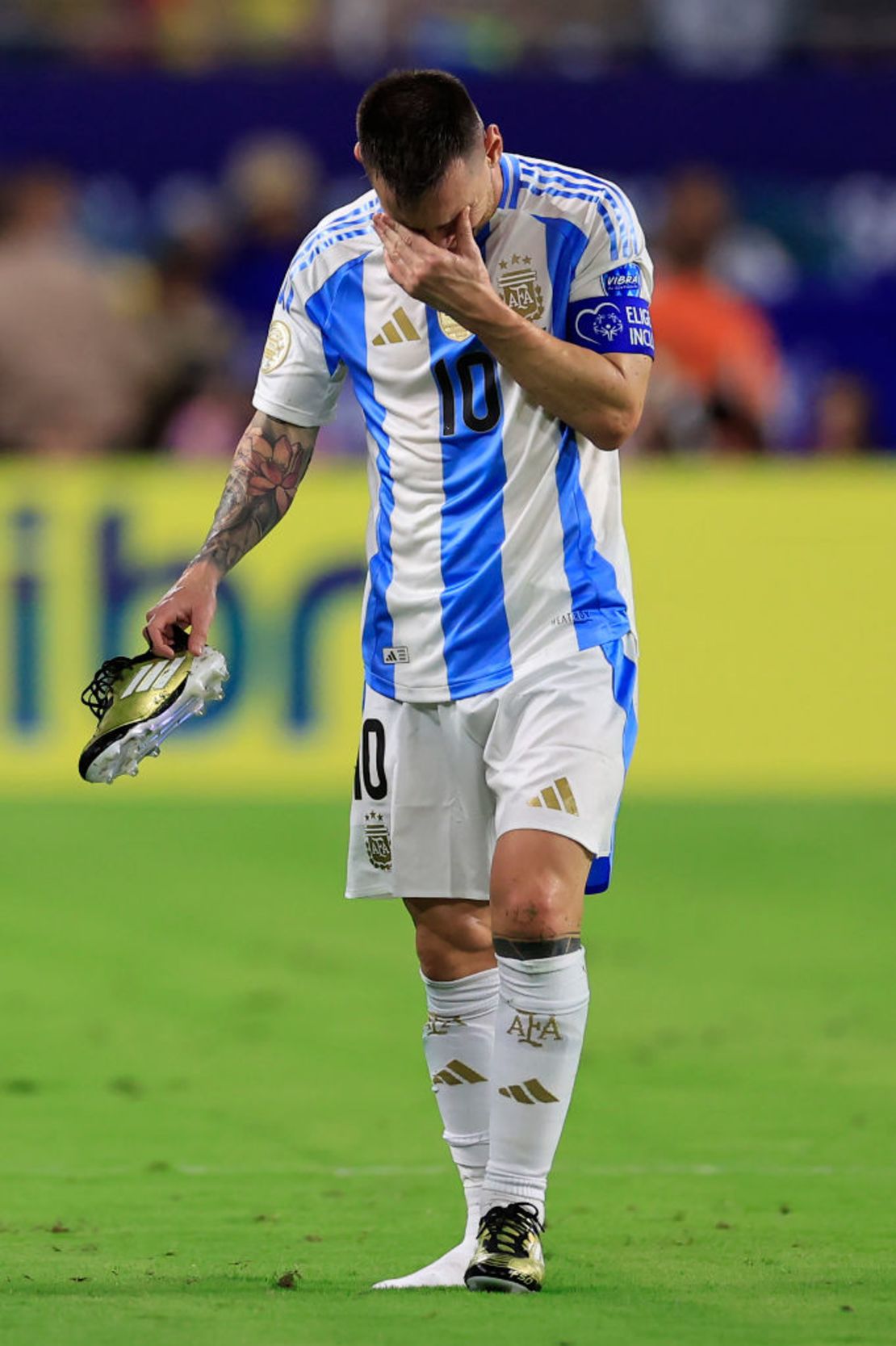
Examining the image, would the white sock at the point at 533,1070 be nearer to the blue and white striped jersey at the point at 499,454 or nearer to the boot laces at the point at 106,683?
the blue and white striped jersey at the point at 499,454

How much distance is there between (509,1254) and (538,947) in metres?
0.56

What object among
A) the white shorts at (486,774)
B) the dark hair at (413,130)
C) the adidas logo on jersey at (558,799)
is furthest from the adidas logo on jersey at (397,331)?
the adidas logo on jersey at (558,799)

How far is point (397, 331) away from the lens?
15.0 feet

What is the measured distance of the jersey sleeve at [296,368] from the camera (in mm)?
4754

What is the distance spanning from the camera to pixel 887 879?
9.46 m

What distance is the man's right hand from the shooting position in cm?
461

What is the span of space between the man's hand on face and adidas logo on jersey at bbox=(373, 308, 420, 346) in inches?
Answer: 13.0

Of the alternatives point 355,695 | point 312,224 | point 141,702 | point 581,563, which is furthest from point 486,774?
point 312,224

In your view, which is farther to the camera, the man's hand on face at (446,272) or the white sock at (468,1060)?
the white sock at (468,1060)

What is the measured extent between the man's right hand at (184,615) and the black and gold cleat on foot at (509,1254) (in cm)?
123

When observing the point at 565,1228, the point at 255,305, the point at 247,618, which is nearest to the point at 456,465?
the point at 565,1228

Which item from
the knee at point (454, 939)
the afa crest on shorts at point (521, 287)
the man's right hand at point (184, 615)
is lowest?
the knee at point (454, 939)

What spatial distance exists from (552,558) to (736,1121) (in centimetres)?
209

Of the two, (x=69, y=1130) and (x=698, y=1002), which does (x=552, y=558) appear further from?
(x=698, y=1002)
